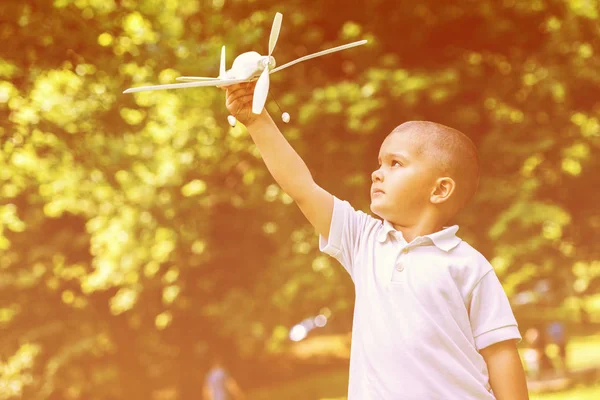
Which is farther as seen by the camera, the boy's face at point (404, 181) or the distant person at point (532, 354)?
the distant person at point (532, 354)

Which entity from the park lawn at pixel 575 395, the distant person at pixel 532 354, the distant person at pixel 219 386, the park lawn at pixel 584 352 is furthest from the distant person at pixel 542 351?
the distant person at pixel 219 386

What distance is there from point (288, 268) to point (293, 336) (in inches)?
39.2

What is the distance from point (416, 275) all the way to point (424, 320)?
0.24 feet

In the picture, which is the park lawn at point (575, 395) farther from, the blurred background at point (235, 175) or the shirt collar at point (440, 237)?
the shirt collar at point (440, 237)

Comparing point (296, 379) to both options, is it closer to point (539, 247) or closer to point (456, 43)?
point (539, 247)

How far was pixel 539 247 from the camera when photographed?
5844mm

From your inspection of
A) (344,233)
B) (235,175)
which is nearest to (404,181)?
(344,233)

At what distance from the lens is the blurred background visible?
5.27 metres

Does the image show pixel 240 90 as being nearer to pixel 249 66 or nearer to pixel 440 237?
pixel 249 66

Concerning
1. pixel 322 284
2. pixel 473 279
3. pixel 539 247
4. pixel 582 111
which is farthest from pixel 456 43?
pixel 473 279

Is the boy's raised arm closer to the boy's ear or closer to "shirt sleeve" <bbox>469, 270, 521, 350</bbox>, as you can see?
the boy's ear

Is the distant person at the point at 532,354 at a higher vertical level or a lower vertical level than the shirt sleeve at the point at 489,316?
higher

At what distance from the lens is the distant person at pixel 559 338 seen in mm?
7309

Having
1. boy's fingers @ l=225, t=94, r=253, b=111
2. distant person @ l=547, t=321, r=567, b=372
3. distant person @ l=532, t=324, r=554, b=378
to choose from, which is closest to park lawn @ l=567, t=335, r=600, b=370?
distant person @ l=547, t=321, r=567, b=372
